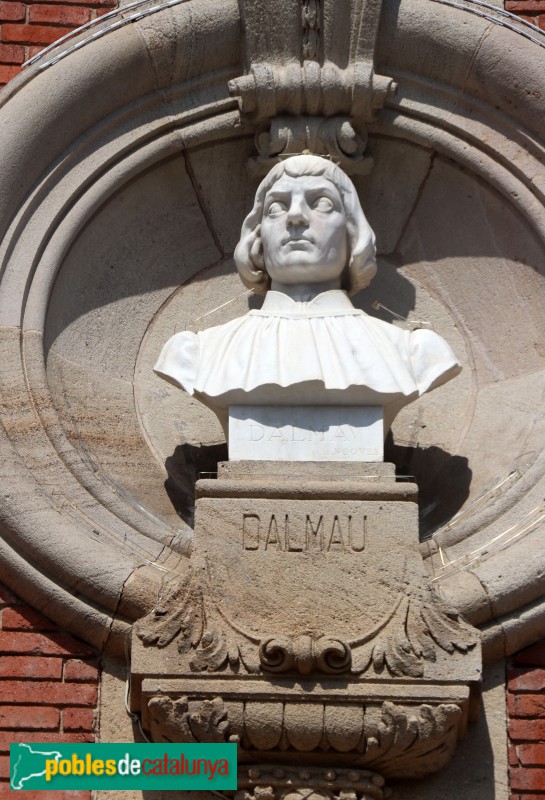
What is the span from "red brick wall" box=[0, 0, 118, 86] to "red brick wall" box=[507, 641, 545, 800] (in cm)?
298

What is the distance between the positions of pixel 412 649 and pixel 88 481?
4.62ft

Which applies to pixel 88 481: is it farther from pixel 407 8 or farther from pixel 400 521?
pixel 407 8

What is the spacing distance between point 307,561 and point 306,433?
24.3 inches

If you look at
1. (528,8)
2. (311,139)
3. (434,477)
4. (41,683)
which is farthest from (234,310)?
(41,683)

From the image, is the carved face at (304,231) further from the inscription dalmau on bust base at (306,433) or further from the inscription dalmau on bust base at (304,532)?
the inscription dalmau on bust base at (304,532)

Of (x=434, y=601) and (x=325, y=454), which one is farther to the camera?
(x=325, y=454)

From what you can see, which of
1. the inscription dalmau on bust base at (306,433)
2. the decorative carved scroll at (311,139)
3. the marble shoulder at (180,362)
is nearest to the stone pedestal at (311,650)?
the inscription dalmau on bust base at (306,433)

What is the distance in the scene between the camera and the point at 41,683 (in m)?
6.64

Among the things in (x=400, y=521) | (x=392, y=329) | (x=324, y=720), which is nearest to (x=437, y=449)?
(x=392, y=329)

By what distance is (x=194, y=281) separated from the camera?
8148 millimetres

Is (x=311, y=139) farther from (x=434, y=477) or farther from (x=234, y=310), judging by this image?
(x=434, y=477)

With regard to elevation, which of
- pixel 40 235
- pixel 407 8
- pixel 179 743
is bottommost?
pixel 179 743

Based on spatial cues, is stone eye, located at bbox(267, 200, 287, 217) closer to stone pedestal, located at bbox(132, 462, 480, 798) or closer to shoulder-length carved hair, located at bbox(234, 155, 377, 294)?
shoulder-length carved hair, located at bbox(234, 155, 377, 294)

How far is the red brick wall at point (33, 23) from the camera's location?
7770mm
